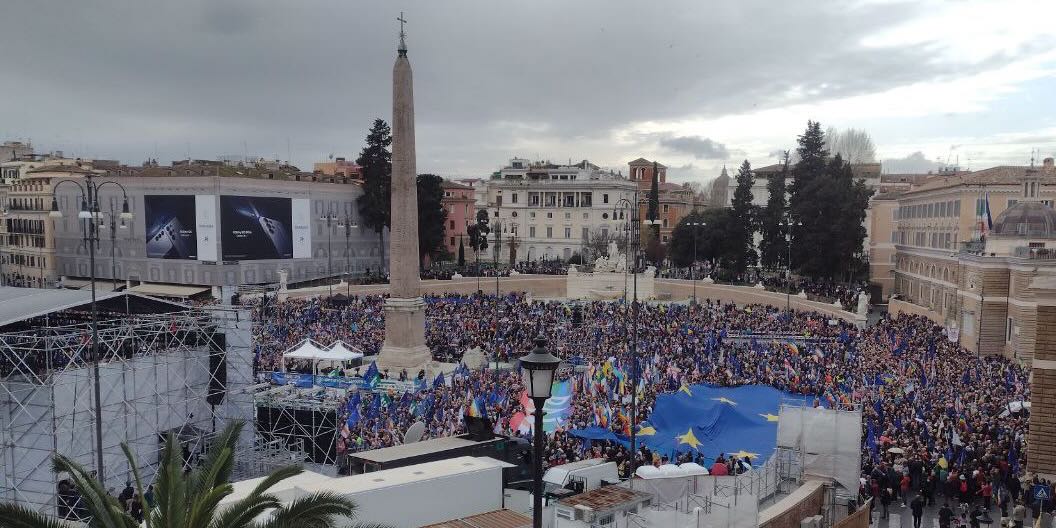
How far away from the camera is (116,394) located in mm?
15859

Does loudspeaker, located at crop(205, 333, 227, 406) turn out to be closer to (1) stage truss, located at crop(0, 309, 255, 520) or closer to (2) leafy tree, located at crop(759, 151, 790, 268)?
(1) stage truss, located at crop(0, 309, 255, 520)

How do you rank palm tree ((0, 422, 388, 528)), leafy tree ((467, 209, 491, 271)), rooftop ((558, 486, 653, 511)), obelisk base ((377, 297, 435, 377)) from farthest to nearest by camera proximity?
leafy tree ((467, 209, 491, 271))
obelisk base ((377, 297, 435, 377))
rooftop ((558, 486, 653, 511))
palm tree ((0, 422, 388, 528))

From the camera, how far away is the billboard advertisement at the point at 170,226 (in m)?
47.1

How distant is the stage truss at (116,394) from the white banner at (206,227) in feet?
97.6

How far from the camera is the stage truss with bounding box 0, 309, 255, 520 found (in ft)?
45.6

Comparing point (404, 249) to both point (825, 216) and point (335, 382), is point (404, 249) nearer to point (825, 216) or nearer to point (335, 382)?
point (335, 382)

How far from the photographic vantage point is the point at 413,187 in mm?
24016

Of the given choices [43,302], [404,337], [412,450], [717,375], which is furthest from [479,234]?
[412,450]

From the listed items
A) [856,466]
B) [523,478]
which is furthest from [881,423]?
[523,478]

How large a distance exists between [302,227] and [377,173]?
6.17 meters

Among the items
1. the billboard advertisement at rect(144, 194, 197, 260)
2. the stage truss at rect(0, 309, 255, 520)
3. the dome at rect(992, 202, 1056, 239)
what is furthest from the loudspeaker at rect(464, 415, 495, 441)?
the billboard advertisement at rect(144, 194, 197, 260)

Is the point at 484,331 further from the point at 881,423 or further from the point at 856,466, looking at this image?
the point at 856,466

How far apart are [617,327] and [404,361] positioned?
31.1 ft

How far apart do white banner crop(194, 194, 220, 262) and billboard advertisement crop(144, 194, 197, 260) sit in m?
0.36
